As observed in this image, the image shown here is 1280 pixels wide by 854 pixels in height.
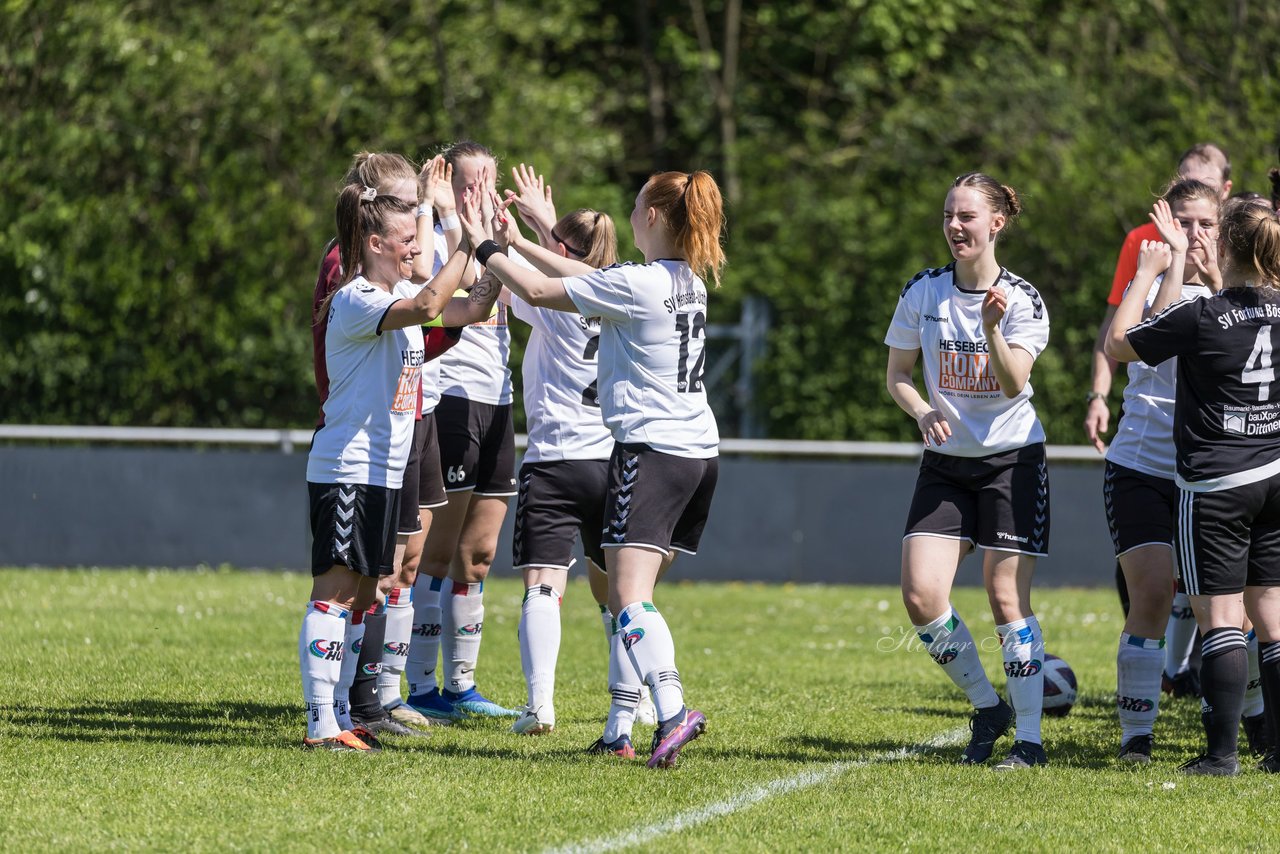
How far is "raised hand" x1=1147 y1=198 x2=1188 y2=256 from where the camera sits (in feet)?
19.1

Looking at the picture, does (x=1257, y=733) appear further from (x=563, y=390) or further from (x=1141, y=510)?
(x=563, y=390)

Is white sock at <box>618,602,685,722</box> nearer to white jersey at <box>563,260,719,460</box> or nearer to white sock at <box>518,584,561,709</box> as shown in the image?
white jersey at <box>563,260,719,460</box>

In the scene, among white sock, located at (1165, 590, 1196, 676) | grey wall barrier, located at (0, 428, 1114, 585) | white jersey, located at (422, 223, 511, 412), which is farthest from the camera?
grey wall barrier, located at (0, 428, 1114, 585)

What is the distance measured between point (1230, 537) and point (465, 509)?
3.31 meters

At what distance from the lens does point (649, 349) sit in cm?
575

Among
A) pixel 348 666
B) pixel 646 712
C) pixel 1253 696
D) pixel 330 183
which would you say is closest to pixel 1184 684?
pixel 1253 696

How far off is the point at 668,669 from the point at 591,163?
14.7 meters

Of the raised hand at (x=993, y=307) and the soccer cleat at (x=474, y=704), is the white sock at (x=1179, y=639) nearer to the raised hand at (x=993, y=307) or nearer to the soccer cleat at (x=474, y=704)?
the raised hand at (x=993, y=307)

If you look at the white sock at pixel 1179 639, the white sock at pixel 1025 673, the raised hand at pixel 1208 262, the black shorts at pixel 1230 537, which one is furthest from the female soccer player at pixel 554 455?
the white sock at pixel 1179 639

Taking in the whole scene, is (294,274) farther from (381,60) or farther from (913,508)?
(913,508)

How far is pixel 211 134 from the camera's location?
52.9 feet

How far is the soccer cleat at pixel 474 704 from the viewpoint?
705 centimetres

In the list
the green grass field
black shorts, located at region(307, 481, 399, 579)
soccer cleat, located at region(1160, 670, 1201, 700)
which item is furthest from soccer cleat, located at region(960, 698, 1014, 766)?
soccer cleat, located at region(1160, 670, 1201, 700)

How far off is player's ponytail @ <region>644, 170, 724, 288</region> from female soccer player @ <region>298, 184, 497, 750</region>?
0.71 m
